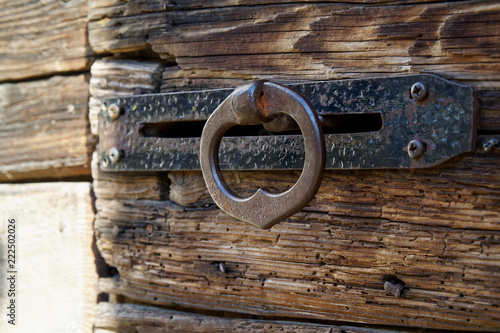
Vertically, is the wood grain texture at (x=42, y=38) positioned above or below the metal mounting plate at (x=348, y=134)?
above

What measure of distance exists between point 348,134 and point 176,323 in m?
0.47

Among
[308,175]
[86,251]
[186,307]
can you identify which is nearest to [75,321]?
[86,251]

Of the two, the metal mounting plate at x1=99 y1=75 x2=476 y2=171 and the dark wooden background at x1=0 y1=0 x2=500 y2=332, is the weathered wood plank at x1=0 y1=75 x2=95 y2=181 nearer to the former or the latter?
the dark wooden background at x1=0 y1=0 x2=500 y2=332

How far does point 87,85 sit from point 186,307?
0.48 meters

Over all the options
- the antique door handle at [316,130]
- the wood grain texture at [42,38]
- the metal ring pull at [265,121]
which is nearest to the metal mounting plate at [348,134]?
the antique door handle at [316,130]

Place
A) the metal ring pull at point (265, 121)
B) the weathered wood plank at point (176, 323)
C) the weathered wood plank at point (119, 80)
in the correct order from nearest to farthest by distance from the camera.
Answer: the metal ring pull at point (265, 121) → the weathered wood plank at point (176, 323) → the weathered wood plank at point (119, 80)

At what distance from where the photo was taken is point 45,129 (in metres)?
0.97

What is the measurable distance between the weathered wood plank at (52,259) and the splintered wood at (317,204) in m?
0.05

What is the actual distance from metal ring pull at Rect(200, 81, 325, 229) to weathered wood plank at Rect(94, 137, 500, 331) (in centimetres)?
16

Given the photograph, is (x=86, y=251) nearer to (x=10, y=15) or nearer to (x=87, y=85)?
(x=87, y=85)

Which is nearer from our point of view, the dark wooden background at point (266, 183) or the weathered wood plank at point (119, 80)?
the dark wooden background at point (266, 183)

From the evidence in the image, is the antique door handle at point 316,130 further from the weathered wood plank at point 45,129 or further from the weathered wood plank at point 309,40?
the weathered wood plank at point 45,129

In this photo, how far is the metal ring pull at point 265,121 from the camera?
557 mm

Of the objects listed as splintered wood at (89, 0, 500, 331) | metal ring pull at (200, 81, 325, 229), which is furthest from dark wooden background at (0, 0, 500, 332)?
metal ring pull at (200, 81, 325, 229)
